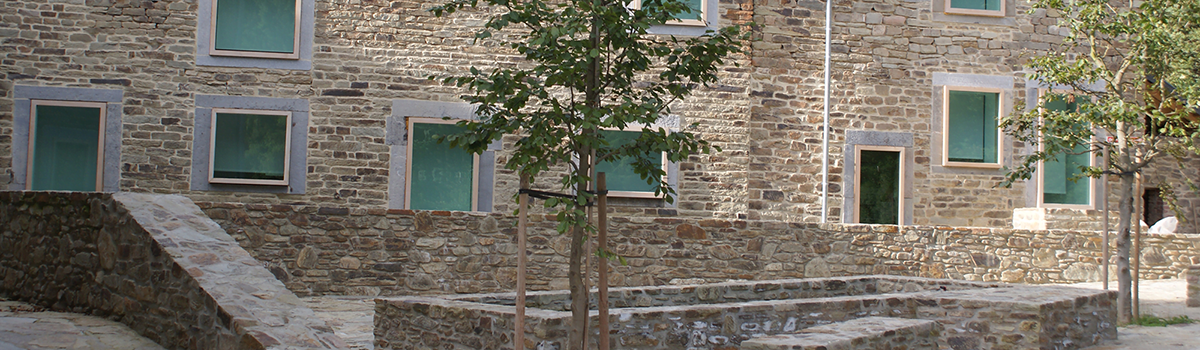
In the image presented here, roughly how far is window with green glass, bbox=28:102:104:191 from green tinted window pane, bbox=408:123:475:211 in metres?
3.72

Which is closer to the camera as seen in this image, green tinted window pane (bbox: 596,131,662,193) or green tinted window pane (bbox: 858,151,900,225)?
green tinted window pane (bbox: 596,131,662,193)

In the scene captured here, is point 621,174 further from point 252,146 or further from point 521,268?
point 521,268

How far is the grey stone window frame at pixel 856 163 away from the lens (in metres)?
12.7

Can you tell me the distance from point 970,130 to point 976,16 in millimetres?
1612

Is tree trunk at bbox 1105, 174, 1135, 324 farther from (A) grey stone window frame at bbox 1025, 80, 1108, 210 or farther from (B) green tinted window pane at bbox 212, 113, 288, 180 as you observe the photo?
(B) green tinted window pane at bbox 212, 113, 288, 180

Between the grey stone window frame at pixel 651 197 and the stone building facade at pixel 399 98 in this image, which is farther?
the grey stone window frame at pixel 651 197

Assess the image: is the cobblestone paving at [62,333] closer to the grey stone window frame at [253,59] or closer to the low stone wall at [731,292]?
the low stone wall at [731,292]

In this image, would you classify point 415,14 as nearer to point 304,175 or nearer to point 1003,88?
point 304,175

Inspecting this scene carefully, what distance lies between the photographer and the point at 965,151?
43.2 feet

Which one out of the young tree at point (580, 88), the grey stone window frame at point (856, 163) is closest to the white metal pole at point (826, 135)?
the grey stone window frame at point (856, 163)

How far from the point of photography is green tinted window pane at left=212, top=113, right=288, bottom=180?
1134 cm

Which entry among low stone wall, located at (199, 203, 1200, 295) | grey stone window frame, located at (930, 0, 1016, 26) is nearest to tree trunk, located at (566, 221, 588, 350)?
low stone wall, located at (199, 203, 1200, 295)

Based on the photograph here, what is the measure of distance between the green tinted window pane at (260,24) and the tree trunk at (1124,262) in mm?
9357

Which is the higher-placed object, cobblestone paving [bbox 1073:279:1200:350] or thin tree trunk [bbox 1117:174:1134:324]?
thin tree trunk [bbox 1117:174:1134:324]
